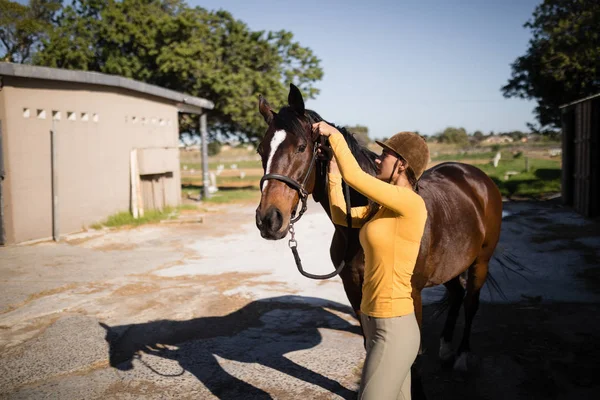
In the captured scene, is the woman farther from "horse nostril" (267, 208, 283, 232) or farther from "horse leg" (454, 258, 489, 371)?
"horse leg" (454, 258, 489, 371)

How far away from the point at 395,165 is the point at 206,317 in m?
3.39

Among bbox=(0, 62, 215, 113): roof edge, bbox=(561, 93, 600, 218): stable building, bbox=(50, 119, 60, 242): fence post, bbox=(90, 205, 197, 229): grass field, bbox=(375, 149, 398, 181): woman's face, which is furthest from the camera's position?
bbox=(90, 205, 197, 229): grass field

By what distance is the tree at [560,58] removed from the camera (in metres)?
15.0

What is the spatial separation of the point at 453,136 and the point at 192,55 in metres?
52.4

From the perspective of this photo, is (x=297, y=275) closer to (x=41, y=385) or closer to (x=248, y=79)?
(x=41, y=385)

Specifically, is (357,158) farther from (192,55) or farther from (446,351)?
(192,55)

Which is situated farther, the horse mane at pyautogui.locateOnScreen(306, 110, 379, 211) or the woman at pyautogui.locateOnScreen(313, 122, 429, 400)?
the horse mane at pyautogui.locateOnScreen(306, 110, 379, 211)

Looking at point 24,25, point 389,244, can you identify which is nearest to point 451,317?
point 389,244

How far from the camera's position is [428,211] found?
121 inches

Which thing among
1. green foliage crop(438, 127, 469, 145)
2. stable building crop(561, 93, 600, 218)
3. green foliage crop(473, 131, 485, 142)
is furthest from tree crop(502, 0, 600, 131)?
green foliage crop(473, 131, 485, 142)

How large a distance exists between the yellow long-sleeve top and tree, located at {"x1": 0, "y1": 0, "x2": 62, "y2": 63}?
87.8ft

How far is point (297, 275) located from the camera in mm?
6660

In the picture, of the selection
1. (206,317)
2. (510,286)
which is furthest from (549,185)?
(206,317)

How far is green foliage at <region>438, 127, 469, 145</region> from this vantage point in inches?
2472
